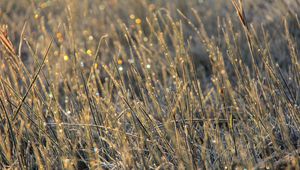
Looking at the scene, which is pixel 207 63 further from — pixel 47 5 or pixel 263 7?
pixel 47 5

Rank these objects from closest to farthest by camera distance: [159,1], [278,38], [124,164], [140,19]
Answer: [124,164] → [278,38] → [140,19] → [159,1]

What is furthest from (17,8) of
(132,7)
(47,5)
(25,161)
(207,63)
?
(25,161)

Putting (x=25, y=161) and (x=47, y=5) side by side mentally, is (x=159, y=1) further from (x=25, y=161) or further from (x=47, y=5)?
(x=25, y=161)

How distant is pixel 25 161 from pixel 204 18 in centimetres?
211

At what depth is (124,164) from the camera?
5.21 feet

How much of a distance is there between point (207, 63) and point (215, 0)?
3.15 feet

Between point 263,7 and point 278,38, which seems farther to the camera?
point 263,7

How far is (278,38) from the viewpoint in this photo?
127 inches

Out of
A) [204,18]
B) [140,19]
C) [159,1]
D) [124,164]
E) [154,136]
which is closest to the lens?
[124,164]

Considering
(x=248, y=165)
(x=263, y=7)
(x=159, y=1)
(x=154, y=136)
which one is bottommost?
(x=248, y=165)

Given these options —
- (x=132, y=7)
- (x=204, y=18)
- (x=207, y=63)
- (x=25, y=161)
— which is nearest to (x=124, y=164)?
(x=25, y=161)

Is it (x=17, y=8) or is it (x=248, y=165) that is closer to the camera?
(x=248, y=165)

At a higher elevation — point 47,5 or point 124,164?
point 47,5

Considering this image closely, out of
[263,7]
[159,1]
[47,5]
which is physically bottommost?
[263,7]
